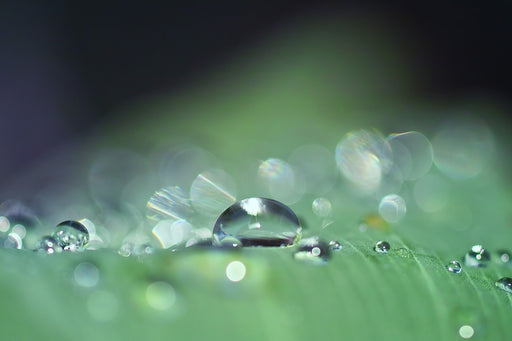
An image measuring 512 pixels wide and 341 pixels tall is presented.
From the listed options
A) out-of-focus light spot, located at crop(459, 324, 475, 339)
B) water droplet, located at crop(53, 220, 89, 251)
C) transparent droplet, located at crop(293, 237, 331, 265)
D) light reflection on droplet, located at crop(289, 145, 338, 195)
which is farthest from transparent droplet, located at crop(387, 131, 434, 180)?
water droplet, located at crop(53, 220, 89, 251)

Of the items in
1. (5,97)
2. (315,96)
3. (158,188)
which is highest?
(5,97)

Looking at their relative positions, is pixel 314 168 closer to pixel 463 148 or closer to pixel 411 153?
pixel 411 153

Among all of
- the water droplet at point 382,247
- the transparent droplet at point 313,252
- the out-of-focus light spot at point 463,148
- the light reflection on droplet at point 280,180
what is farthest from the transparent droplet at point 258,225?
the out-of-focus light spot at point 463,148

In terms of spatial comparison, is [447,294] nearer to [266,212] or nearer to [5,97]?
[266,212]

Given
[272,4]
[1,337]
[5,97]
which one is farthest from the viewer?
[272,4]

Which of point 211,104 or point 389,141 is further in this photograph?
point 211,104

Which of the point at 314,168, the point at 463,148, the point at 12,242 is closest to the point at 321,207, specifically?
the point at 314,168

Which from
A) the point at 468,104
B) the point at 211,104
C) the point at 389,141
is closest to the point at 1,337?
the point at 389,141
